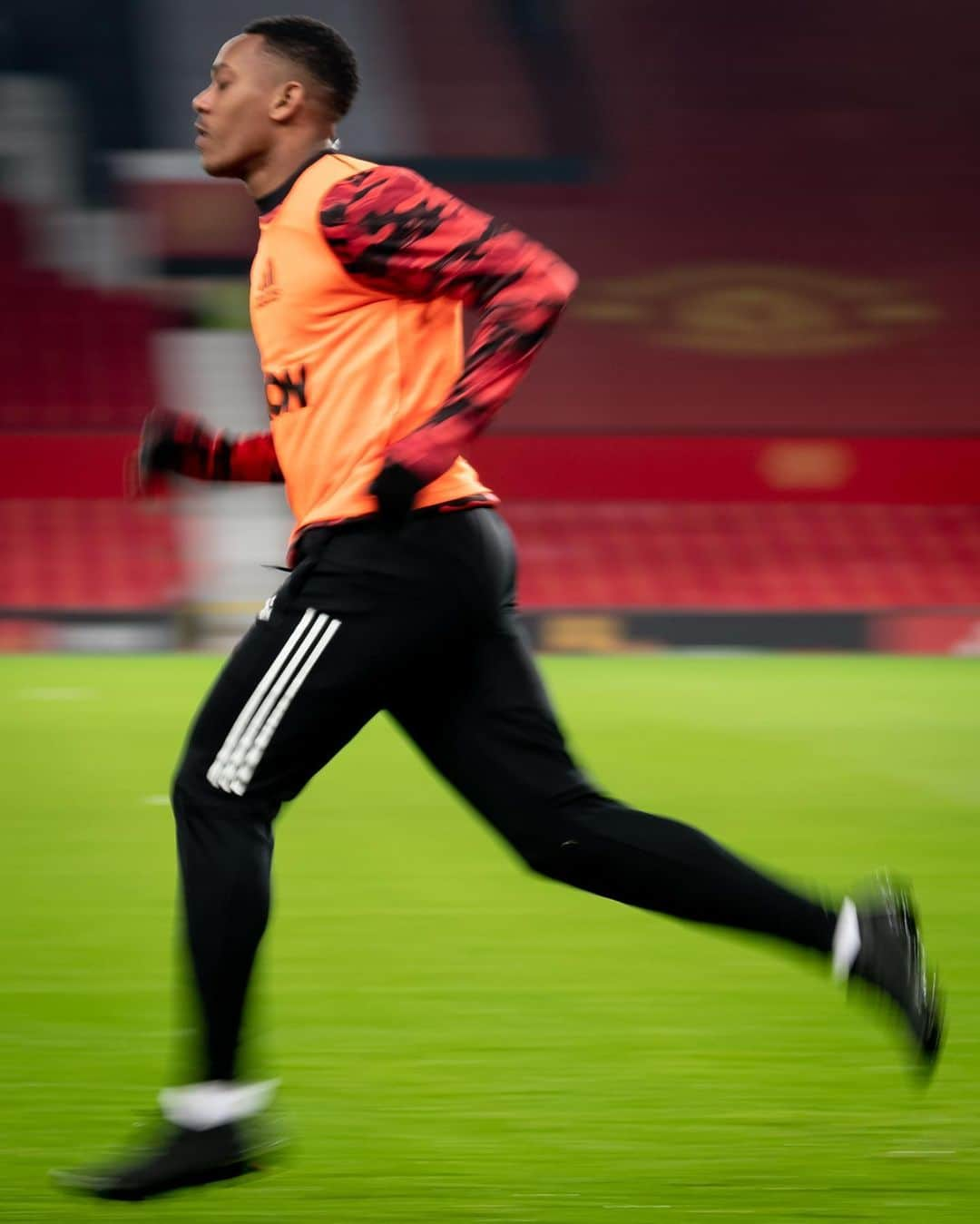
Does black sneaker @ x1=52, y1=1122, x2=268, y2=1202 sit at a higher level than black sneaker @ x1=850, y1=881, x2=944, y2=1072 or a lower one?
lower

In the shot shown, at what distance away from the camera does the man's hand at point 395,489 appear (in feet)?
8.67

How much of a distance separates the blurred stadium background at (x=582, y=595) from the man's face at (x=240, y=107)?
1405mm

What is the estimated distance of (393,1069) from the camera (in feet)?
11.4

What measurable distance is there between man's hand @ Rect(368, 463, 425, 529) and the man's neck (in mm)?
483

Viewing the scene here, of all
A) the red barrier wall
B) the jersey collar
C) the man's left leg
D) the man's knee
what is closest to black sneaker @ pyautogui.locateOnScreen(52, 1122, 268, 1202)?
the man's left leg

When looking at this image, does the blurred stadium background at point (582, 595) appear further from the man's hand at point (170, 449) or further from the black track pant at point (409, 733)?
the man's hand at point (170, 449)

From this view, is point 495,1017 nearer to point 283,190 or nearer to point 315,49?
point 283,190

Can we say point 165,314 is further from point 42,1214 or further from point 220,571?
point 42,1214

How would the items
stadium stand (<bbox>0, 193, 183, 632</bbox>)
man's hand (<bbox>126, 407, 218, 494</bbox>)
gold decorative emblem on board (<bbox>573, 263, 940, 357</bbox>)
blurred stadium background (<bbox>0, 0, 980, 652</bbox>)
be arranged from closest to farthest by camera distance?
1. man's hand (<bbox>126, 407, 218, 494</bbox>)
2. stadium stand (<bbox>0, 193, 183, 632</bbox>)
3. blurred stadium background (<bbox>0, 0, 980, 652</bbox>)
4. gold decorative emblem on board (<bbox>573, 263, 940, 357</bbox>)

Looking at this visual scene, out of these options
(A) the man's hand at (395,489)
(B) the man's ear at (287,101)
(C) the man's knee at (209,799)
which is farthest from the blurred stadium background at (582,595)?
(B) the man's ear at (287,101)

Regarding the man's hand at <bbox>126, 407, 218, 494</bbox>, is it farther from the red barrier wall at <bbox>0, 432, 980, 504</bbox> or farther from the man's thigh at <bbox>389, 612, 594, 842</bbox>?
the red barrier wall at <bbox>0, 432, 980, 504</bbox>

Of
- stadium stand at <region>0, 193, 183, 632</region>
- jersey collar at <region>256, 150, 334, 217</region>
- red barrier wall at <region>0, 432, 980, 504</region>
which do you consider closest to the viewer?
jersey collar at <region>256, 150, 334, 217</region>

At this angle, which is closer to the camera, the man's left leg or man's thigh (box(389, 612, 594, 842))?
the man's left leg

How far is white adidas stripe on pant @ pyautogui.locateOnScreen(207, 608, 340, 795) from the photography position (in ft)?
8.92
